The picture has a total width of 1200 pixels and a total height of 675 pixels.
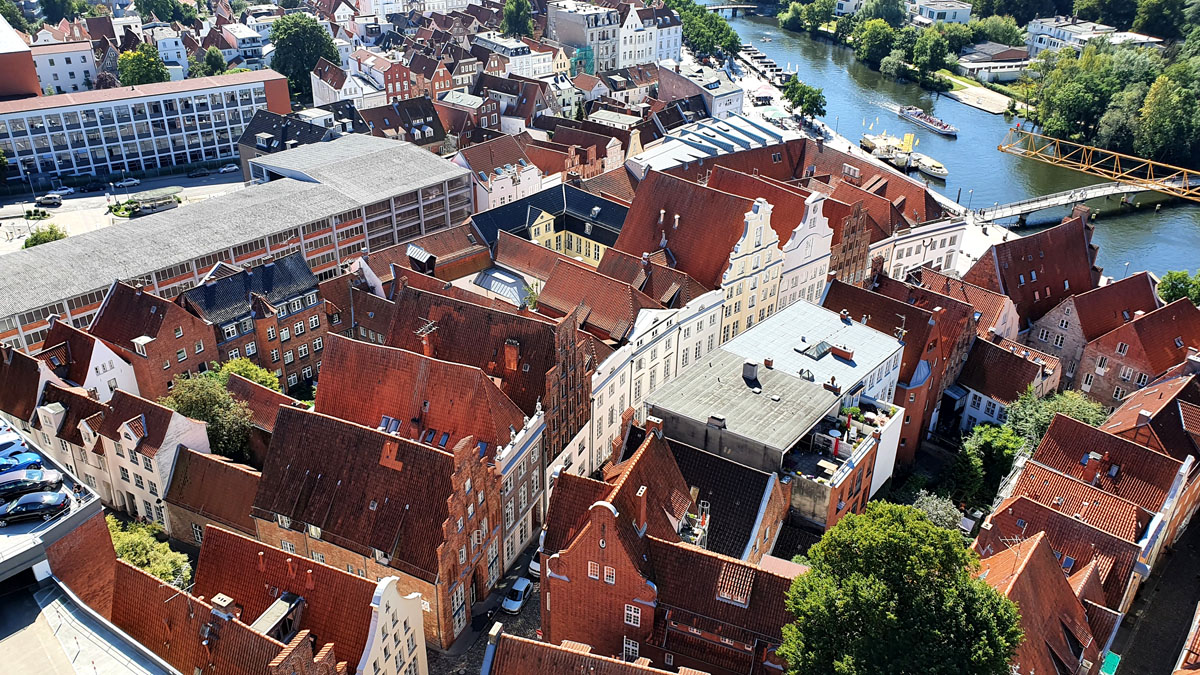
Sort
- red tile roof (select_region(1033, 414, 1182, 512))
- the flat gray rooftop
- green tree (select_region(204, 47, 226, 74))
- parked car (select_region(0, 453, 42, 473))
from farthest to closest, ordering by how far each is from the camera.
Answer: green tree (select_region(204, 47, 226, 74)) → red tile roof (select_region(1033, 414, 1182, 512)) → the flat gray rooftop → parked car (select_region(0, 453, 42, 473))

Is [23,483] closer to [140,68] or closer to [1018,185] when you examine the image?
[1018,185]

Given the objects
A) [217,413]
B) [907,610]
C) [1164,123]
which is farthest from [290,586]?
[1164,123]

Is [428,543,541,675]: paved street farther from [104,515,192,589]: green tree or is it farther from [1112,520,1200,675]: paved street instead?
[1112,520,1200,675]: paved street

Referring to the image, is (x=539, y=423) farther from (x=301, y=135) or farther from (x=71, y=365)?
(x=301, y=135)

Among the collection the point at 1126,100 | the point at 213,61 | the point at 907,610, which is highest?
the point at 907,610

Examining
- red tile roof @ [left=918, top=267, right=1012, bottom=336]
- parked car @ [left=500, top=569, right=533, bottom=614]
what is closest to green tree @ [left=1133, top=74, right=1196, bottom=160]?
red tile roof @ [left=918, top=267, right=1012, bottom=336]
